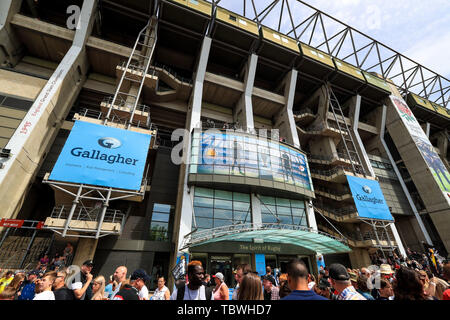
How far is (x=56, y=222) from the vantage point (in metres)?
12.3

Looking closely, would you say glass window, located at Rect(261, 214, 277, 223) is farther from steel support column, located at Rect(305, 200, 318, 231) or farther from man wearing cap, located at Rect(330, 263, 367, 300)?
man wearing cap, located at Rect(330, 263, 367, 300)

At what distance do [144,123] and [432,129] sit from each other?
2277 inches

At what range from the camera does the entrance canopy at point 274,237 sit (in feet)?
47.0

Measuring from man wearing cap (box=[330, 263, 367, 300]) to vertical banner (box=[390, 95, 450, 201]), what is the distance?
35.7 m

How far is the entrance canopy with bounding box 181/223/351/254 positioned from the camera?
14.3 meters

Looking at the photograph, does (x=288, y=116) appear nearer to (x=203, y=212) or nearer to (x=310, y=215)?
(x=310, y=215)

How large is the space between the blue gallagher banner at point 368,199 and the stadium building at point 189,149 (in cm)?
16

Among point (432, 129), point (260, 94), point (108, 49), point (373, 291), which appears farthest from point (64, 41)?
point (432, 129)

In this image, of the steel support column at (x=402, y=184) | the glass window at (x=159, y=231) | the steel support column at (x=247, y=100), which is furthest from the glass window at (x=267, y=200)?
the steel support column at (x=402, y=184)

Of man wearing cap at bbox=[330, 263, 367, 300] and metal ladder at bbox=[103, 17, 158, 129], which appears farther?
metal ladder at bbox=[103, 17, 158, 129]

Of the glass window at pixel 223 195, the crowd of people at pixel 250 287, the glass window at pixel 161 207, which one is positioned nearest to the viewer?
the crowd of people at pixel 250 287

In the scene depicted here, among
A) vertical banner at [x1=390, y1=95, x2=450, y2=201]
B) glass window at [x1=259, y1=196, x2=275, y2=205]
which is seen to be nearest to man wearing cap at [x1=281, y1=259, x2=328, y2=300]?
glass window at [x1=259, y1=196, x2=275, y2=205]

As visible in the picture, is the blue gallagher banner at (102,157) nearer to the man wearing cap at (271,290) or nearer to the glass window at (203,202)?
the glass window at (203,202)
